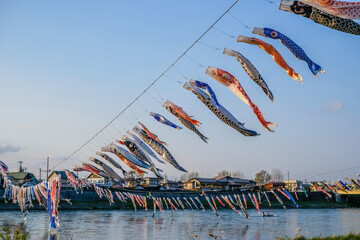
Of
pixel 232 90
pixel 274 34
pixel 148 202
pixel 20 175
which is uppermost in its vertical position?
pixel 20 175

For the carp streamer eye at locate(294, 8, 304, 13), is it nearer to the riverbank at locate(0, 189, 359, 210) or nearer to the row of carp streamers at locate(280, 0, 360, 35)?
the row of carp streamers at locate(280, 0, 360, 35)

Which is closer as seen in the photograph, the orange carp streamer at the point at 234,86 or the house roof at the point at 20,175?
the orange carp streamer at the point at 234,86

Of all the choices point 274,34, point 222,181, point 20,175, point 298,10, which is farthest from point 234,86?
point 222,181

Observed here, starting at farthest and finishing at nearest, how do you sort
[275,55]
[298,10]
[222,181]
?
[222,181], [275,55], [298,10]

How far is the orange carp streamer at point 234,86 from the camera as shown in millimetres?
13720

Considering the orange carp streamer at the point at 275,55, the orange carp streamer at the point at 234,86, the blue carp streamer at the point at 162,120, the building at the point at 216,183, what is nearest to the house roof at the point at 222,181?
the building at the point at 216,183

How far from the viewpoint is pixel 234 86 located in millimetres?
14125

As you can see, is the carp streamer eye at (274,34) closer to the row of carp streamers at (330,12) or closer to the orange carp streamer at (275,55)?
the orange carp streamer at (275,55)

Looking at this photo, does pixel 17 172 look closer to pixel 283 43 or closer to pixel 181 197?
pixel 181 197

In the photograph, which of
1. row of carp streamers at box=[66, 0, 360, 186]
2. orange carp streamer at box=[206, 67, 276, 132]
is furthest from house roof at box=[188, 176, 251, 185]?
orange carp streamer at box=[206, 67, 276, 132]

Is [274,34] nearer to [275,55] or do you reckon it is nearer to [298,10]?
[275,55]

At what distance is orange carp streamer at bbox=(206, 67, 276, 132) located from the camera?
13720 mm

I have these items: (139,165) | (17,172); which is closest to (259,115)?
(139,165)

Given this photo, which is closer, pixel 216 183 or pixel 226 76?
pixel 226 76
